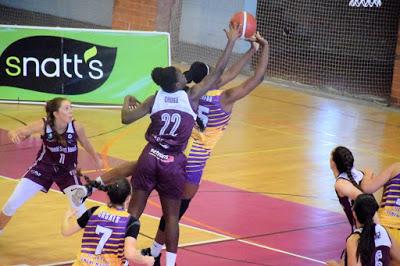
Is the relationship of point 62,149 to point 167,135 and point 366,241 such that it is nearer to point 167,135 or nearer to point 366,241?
point 167,135

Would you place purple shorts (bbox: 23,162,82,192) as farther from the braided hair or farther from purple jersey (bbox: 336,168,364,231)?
purple jersey (bbox: 336,168,364,231)

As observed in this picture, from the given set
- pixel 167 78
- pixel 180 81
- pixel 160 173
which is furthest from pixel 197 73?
pixel 160 173

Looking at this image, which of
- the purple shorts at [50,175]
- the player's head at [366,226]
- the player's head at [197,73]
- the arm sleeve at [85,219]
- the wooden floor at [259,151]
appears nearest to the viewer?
the player's head at [366,226]

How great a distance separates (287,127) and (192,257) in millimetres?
7035

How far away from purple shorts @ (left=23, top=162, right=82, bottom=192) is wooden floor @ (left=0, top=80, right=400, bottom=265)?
67 centimetres

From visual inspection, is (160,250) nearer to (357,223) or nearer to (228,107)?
(228,107)

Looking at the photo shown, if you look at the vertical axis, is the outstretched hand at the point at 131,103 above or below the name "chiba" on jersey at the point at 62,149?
above

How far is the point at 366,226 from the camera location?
7312 mm

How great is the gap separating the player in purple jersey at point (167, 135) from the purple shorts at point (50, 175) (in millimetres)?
1239

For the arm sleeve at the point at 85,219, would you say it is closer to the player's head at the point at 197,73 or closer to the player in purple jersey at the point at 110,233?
the player in purple jersey at the point at 110,233

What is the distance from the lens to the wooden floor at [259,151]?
1018 cm

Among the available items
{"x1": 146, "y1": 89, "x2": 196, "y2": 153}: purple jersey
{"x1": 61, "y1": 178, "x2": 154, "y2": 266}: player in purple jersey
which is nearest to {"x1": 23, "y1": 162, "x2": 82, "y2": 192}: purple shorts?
{"x1": 146, "y1": 89, "x2": 196, "y2": 153}: purple jersey

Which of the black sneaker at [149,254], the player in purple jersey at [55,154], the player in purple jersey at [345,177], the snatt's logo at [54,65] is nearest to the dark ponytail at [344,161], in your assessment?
the player in purple jersey at [345,177]

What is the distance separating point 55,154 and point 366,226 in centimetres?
360
